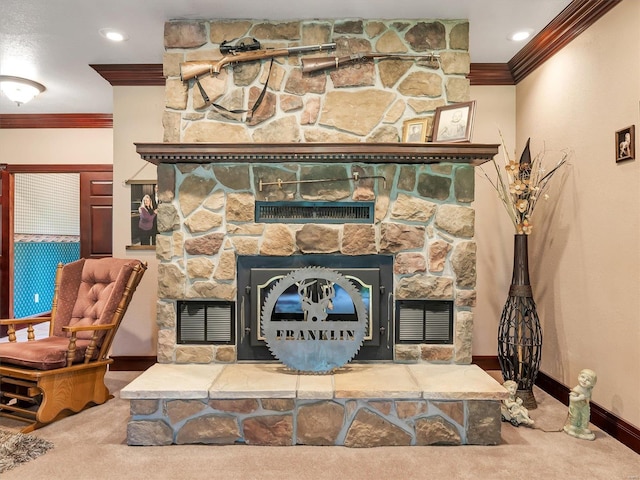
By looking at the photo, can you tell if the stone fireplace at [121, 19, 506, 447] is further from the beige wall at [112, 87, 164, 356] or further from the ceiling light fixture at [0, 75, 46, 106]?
the ceiling light fixture at [0, 75, 46, 106]

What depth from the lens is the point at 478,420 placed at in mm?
2361

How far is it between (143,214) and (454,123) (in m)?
2.68

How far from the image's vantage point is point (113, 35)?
3.14 m

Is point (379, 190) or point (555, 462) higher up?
point (379, 190)

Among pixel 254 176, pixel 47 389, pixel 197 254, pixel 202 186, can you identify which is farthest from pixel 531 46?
pixel 47 389

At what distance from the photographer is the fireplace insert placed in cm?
286

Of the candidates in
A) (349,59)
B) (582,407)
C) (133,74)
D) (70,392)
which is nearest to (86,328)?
(70,392)

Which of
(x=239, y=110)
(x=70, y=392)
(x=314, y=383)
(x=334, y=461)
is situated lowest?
(x=334, y=461)

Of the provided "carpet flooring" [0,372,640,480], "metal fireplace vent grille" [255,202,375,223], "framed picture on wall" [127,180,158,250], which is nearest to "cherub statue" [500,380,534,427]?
"carpet flooring" [0,372,640,480]

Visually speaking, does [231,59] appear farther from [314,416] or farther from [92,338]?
[314,416]

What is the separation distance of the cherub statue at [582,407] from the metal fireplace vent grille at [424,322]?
2.51 ft

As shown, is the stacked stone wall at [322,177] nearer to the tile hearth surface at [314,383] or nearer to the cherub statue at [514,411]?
the tile hearth surface at [314,383]

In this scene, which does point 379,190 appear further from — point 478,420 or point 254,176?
point 478,420

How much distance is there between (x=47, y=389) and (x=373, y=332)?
205 cm
